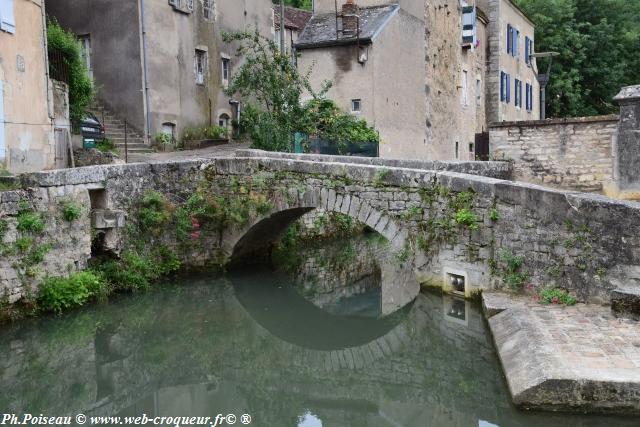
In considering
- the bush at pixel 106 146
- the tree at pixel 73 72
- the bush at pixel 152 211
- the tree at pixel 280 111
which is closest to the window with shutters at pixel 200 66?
the tree at pixel 280 111

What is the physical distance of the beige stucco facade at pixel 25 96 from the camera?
10562 millimetres

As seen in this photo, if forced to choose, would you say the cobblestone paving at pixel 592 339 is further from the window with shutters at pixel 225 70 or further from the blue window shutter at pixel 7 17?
the window with shutters at pixel 225 70

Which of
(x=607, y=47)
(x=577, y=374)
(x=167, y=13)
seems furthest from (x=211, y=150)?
(x=607, y=47)

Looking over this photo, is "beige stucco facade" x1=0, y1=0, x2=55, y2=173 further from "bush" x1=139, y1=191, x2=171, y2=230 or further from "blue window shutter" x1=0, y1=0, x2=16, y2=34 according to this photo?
"bush" x1=139, y1=191, x2=171, y2=230

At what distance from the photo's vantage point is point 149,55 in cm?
1576

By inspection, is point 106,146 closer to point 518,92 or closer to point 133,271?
point 133,271

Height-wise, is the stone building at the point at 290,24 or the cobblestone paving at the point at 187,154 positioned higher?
the stone building at the point at 290,24

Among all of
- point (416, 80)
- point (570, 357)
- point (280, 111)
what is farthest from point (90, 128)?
point (570, 357)

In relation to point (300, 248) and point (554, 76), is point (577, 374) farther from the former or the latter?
point (554, 76)

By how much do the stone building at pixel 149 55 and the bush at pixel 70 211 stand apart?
643cm

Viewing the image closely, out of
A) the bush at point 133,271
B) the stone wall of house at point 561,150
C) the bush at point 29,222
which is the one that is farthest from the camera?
the stone wall of house at point 561,150

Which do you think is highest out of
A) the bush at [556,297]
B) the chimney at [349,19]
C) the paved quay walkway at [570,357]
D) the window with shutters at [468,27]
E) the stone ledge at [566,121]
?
the window with shutters at [468,27]

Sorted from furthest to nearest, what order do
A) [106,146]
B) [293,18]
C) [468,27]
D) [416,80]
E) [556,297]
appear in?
[293,18] → [468,27] → [416,80] → [106,146] → [556,297]

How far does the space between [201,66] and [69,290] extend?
10428mm
